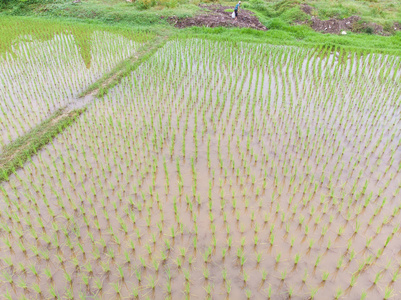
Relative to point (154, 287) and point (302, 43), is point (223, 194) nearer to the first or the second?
point (154, 287)

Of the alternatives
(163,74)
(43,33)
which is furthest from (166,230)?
(43,33)

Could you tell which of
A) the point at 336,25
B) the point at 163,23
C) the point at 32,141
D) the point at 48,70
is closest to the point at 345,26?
the point at 336,25

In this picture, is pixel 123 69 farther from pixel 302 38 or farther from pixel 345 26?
pixel 345 26

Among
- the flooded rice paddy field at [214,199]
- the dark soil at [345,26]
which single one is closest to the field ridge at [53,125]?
the flooded rice paddy field at [214,199]

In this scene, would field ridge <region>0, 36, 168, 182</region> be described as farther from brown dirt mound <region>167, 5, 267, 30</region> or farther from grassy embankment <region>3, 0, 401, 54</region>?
brown dirt mound <region>167, 5, 267, 30</region>

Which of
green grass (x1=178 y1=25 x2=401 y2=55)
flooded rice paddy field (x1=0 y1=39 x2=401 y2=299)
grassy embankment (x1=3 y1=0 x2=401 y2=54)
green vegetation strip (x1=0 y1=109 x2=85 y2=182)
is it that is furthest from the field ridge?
grassy embankment (x1=3 y1=0 x2=401 y2=54)

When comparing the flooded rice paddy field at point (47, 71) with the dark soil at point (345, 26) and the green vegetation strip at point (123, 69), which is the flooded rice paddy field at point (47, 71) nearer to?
the green vegetation strip at point (123, 69)

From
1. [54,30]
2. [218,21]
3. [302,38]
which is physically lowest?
[302,38]
